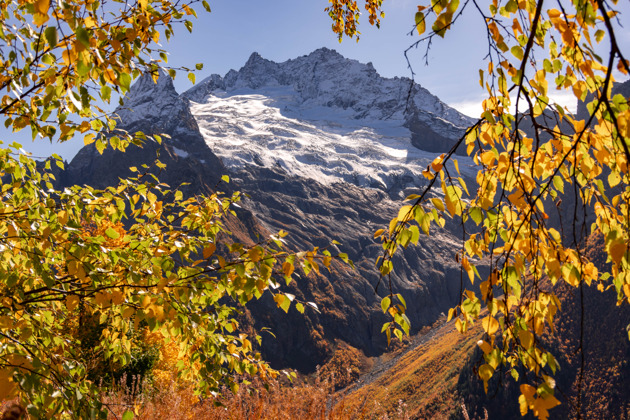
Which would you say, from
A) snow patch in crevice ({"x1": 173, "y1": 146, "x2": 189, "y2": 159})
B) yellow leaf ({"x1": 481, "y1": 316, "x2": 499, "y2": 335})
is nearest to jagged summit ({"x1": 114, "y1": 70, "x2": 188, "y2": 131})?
snow patch in crevice ({"x1": 173, "y1": 146, "x2": 189, "y2": 159})

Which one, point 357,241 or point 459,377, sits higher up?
point 357,241

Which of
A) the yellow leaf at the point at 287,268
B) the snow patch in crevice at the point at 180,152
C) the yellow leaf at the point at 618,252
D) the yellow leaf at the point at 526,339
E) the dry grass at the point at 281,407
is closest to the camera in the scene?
the yellow leaf at the point at 618,252

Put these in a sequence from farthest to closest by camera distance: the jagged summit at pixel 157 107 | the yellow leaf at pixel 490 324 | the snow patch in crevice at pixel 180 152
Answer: the jagged summit at pixel 157 107 < the snow patch in crevice at pixel 180 152 < the yellow leaf at pixel 490 324

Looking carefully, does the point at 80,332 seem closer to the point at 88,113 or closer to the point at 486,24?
the point at 88,113

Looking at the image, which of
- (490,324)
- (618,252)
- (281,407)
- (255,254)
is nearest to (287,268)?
(255,254)

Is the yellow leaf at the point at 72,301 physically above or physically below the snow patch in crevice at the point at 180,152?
below

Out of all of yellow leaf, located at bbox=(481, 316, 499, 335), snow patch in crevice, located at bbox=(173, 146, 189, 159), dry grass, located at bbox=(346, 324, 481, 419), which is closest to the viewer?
yellow leaf, located at bbox=(481, 316, 499, 335)

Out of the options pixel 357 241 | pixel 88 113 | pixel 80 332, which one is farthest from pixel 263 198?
pixel 88 113

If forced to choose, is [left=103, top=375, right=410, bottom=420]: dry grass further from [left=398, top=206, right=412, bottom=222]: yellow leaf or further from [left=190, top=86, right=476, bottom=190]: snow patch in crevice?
[left=190, top=86, right=476, bottom=190]: snow patch in crevice

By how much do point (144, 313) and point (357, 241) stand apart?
364 feet

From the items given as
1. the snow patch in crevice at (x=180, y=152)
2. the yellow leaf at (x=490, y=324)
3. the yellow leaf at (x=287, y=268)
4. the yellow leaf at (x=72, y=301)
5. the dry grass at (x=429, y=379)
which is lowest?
the dry grass at (x=429, y=379)

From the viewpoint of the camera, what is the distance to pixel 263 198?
381ft

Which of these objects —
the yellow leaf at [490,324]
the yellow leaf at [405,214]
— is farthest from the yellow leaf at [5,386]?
the yellow leaf at [490,324]

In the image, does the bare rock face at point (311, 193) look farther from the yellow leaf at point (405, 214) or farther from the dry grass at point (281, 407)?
the yellow leaf at point (405, 214)
